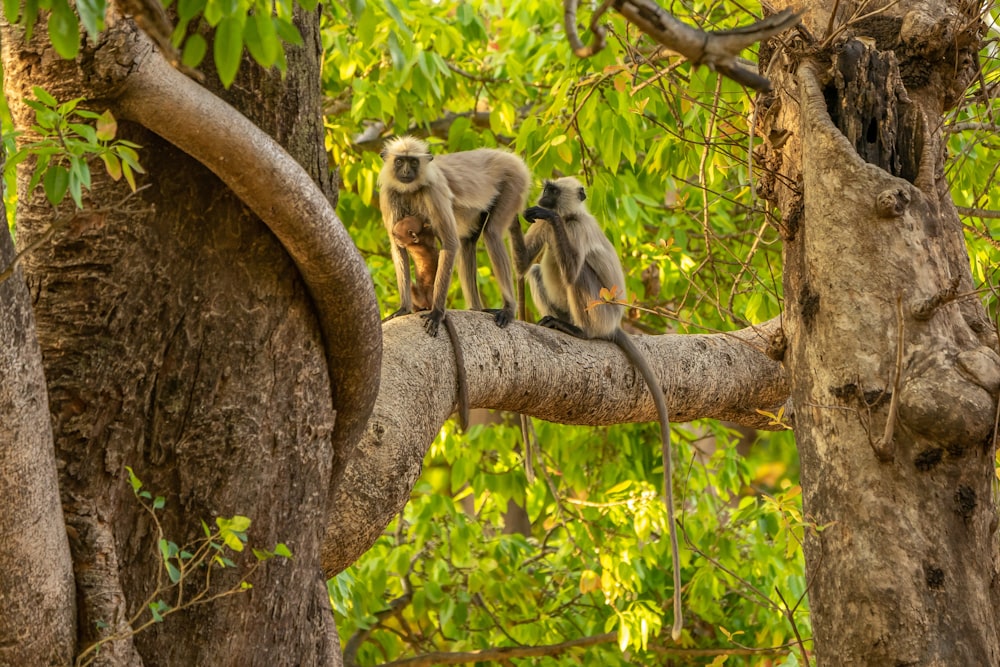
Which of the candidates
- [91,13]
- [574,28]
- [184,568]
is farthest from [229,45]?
[184,568]


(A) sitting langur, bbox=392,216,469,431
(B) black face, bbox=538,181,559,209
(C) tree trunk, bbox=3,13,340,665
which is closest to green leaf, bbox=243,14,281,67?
(C) tree trunk, bbox=3,13,340,665

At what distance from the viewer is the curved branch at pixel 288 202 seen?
195 cm

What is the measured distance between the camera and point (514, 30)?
5922 millimetres

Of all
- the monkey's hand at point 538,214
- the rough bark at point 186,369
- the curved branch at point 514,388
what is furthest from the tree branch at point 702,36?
the monkey's hand at point 538,214

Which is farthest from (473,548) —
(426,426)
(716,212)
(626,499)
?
(426,426)

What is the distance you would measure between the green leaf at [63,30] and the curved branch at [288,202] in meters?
0.57

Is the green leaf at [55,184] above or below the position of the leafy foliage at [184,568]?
above

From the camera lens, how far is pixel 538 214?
4.70m

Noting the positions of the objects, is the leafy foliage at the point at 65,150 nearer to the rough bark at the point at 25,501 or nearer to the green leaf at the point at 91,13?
the rough bark at the point at 25,501

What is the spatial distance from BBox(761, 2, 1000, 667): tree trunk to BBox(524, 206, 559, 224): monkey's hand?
2206mm

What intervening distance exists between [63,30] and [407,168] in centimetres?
330

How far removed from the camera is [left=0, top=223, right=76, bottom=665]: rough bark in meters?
1.63

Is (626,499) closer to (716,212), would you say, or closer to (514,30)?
(716,212)

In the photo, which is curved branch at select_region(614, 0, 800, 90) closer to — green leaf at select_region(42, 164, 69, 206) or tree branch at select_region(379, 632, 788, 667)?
green leaf at select_region(42, 164, 69, 206)
